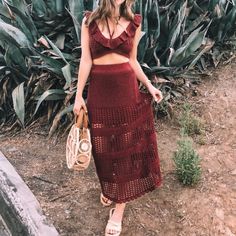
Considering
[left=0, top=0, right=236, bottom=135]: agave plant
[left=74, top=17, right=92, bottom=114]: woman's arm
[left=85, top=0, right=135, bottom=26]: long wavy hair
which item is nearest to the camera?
[left=85, top=0, right=135, bottom=26]: long wavy hair

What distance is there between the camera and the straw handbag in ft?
11.0

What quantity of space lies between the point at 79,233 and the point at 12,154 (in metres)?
1.23

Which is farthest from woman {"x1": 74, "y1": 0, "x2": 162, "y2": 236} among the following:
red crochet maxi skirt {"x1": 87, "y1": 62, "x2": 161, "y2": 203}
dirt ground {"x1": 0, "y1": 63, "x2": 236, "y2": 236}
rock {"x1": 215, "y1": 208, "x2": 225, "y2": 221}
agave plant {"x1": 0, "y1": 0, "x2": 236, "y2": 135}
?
agave plant {"x1": 0, "y1": 0, "x2": 236, "y2": 135}

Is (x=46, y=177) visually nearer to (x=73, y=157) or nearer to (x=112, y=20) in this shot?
(x=73, y=157)

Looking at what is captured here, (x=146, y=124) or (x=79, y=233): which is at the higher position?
(x=146, y=124)

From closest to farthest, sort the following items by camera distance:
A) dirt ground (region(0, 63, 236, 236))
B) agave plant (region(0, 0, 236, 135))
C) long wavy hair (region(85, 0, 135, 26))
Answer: long wavy hair (region(85, 0, 135, 26)), dirt ground (region(0, 63, 236, 236)), agave plant (region(0, 0, 236, 135))

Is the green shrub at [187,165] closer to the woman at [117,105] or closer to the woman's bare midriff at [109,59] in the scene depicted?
the woman at [117,105]

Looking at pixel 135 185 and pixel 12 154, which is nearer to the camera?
pixel 135 185

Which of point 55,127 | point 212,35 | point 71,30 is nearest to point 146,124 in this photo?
point 55,127

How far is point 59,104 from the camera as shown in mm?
5023

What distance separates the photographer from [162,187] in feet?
13.6

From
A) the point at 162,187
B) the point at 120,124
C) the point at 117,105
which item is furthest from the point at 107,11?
the point at 162,187

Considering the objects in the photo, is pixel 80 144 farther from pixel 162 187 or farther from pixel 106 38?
pixel 162 187

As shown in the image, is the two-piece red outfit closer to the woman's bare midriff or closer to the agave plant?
the woman's bare midriff
